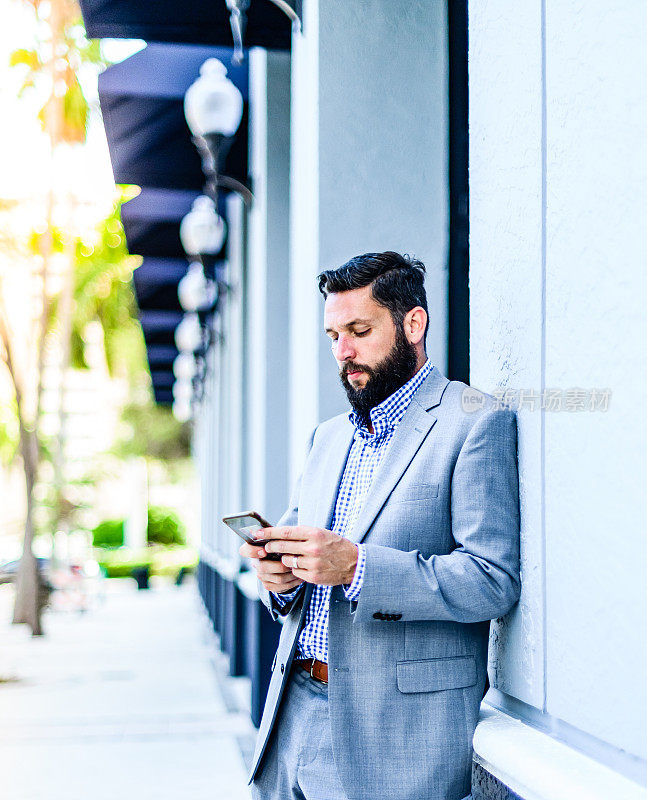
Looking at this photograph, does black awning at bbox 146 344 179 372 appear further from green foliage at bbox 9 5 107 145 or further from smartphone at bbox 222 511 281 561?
smartphone at bbox 222 511 281 561

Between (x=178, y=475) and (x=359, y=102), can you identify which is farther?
(x=178, y=475)

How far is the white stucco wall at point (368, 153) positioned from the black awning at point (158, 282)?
831 centimetres

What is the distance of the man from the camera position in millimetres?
2100

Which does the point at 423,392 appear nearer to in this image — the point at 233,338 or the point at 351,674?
the point at 351,674

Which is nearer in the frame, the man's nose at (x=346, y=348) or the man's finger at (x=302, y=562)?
the man's finger at (x=302, y=562)

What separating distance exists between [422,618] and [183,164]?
23.5 ft

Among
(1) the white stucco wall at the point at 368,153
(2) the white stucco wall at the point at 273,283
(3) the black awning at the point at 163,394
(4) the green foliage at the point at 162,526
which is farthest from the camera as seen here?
(4) the green foliage at the point at 162,526

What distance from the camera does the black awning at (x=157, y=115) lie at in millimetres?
7316

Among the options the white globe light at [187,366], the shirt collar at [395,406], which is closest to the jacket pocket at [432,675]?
the shirt collar at [395,406]

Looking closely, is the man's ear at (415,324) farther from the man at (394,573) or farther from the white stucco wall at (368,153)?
the white stucco wall at (368,153)

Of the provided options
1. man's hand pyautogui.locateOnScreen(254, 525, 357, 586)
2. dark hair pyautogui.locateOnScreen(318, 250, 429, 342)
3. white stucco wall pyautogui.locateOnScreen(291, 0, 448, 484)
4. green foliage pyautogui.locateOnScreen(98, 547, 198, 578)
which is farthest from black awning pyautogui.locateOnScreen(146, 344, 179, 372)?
man's hand pyautogui.locateOnScreen(254, 525, 357, 586)

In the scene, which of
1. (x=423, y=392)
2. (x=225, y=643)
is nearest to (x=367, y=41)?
(x=423, y=392)

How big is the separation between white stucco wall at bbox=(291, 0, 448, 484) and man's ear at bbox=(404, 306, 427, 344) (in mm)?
1498

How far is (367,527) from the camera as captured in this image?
2285mm
